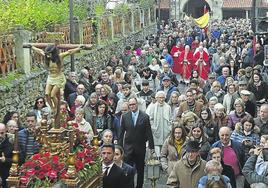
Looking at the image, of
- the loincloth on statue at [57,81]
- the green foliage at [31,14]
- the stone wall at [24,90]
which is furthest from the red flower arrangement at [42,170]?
the green foliage at [31,14]

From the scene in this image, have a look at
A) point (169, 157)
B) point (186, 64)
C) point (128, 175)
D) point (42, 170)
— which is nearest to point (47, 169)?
point (42, 170)

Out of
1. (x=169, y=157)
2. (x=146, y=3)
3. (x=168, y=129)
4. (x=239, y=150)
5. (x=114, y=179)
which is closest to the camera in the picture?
(x=114, y=179)

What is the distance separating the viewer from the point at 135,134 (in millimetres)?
11414

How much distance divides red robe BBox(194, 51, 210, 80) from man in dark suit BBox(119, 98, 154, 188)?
33.0 feet

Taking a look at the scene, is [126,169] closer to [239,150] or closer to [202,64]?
[239,150]

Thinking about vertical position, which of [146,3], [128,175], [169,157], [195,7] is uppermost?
[146,3]

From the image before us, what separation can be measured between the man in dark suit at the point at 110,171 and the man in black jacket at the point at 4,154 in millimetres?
1445

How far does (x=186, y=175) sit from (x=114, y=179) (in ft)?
2.91

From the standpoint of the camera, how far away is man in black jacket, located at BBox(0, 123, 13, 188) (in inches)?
360

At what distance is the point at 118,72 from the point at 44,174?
33.1ft

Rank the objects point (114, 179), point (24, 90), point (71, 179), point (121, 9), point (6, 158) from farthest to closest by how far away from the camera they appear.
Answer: point (121, 9)
point (24, 90)
point (6, 158)
point (114, 179)
point (71, 179)

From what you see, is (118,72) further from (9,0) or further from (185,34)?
(185,34)

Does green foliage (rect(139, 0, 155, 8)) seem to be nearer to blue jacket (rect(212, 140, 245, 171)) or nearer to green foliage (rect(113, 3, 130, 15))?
green foliage (rect(113, 3, 130, 15))

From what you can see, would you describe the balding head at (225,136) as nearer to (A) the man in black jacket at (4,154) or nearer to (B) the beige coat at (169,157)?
(B) the beige coat at (169,157)
